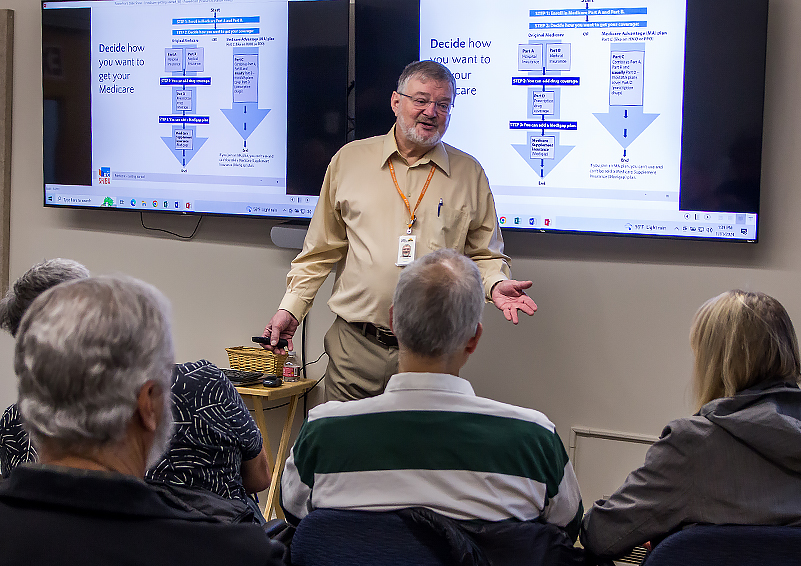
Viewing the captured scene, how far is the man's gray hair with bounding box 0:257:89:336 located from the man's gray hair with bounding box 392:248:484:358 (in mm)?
923

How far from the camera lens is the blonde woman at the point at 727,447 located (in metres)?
1.57

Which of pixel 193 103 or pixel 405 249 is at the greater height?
pixel 193 103

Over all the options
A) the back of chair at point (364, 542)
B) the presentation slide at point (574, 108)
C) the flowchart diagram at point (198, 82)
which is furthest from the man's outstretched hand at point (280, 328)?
the back of chair at point (364, 542)

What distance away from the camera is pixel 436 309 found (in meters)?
1.66

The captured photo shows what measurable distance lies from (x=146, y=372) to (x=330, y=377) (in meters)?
2.00

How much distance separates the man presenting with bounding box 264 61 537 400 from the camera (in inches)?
112

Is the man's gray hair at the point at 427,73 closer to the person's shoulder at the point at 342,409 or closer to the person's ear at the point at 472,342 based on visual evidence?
the person's ear at the point at 472,342

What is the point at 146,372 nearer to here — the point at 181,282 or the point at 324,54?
the point at 324,54

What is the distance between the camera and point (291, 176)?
362 cm

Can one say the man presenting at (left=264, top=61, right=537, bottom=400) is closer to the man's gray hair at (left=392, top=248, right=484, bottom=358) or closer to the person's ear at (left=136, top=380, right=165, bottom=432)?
the man's gray hair at (left=392, top=248, right=484, bottom=358)

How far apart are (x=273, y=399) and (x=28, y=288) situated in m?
1.73

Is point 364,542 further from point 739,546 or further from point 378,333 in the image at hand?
point 378,333

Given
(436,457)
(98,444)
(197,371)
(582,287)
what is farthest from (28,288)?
(582,287)

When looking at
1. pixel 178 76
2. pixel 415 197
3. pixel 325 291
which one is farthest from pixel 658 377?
pixel 178 76
